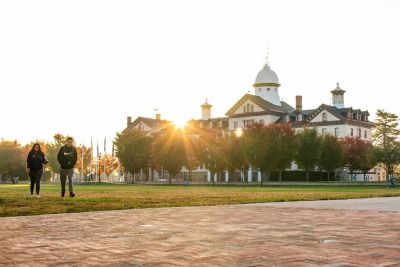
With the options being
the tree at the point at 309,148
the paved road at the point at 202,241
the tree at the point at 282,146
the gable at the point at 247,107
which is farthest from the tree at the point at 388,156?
the paved road at the point at 202,241

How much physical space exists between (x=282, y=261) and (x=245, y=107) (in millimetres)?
87797

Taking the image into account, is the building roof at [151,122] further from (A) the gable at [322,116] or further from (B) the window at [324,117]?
(B) the window at [324,117]

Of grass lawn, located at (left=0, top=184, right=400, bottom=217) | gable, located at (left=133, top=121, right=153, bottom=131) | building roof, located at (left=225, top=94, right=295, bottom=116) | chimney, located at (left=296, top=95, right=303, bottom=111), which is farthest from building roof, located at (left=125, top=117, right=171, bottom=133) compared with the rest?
grass lawn, located at (left=0, top=184, right=400, bottom=217)

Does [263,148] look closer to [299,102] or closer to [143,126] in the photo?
[299,102]

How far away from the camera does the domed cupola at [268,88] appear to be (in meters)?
95.8

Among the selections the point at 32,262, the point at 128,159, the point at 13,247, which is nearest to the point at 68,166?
the point at 13,247

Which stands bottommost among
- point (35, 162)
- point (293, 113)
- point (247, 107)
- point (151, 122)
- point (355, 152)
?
point (35, 162)

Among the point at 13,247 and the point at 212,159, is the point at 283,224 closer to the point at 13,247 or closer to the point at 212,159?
the point at 13,247

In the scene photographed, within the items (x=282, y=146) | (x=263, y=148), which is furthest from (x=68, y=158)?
(x=282, y=146)

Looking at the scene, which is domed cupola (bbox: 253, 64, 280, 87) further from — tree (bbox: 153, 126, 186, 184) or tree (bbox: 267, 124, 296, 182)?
tree (bbox: 267, 124, 296, 182)

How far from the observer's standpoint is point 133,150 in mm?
75812

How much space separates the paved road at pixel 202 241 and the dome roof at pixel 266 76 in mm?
87793

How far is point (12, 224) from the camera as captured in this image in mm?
8508

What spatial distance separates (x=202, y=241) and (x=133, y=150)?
70.2 metres
